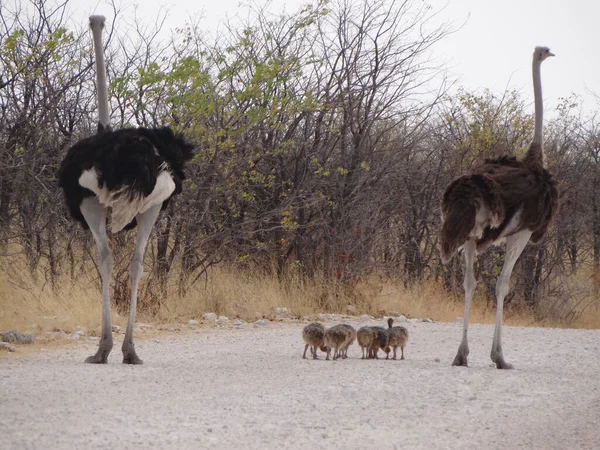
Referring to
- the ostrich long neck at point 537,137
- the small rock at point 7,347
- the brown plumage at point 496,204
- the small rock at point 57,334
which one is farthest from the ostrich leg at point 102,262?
the ostrich long neck at point 537,137

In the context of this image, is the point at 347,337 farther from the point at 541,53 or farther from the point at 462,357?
the point at 541,53

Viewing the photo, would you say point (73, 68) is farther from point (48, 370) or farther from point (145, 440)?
point (145, 440)

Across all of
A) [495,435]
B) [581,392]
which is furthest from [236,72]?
[495,435]

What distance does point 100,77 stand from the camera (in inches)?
331

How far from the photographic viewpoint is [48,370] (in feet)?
22.8

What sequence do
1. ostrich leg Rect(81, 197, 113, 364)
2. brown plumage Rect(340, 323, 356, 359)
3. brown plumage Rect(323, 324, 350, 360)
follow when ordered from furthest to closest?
1. brown plumage Rect(340, 323, 356, 359)
2. brown plumage Rect(323, 324, 350, 360)
3. ostrich leg Rect(81, 197, 113, 364)

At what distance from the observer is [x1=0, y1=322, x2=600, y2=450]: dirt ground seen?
5004 mm

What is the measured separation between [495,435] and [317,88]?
10.4 m

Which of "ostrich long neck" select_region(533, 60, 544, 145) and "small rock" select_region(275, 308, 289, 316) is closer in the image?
"ostrich long neck" select_region(533, 60, 544, 145)

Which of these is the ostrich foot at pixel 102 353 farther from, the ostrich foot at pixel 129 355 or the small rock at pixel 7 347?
the small rock at pixel 7 347

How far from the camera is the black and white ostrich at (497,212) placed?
7.72 metres

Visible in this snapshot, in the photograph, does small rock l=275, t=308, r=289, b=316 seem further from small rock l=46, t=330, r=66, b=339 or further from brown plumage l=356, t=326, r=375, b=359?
brown plumage l=356, t=326, r=375, b=359

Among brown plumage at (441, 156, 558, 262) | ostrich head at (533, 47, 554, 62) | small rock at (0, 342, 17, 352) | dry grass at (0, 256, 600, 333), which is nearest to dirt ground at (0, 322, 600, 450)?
small rock at (0, 342, 17, 352)

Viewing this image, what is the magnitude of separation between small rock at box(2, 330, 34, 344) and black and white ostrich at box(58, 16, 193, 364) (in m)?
1.81
